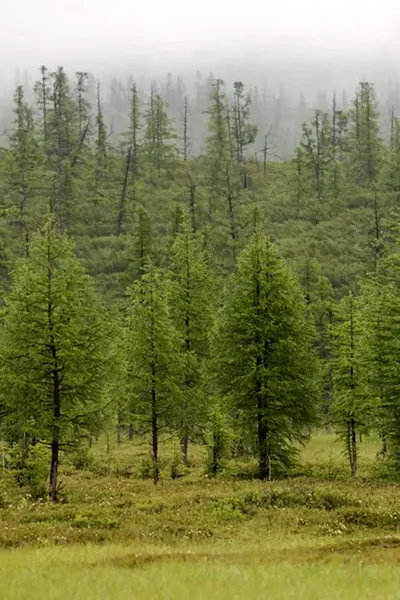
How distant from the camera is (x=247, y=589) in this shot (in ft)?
31.5

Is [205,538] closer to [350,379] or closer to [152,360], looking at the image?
[152,360]

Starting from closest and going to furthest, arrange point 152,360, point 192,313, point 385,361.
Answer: point 385,361
point 152,360
point 192,313

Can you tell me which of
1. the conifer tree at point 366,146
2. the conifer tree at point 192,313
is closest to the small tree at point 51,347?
the conifer tree at point 192,313

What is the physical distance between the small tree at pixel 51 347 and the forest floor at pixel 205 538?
138 inches

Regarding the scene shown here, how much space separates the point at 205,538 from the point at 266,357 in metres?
11.9

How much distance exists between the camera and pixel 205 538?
17688 mm

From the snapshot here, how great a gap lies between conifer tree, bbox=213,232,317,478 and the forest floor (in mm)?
2522

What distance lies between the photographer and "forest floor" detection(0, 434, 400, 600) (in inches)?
394

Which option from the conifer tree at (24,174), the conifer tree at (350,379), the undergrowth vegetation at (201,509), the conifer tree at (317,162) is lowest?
the undergrowth vegetation at (201,509)

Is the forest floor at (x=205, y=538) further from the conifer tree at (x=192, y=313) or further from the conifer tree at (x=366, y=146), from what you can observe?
the conifer tree at (x=366, y=146)

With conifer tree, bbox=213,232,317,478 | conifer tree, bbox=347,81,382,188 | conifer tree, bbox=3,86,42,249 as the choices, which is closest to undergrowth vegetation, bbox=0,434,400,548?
conifer tree, bbox=213,232,317,478

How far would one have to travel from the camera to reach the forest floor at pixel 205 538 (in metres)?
10.0

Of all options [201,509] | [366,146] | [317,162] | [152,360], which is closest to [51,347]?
[152,360]

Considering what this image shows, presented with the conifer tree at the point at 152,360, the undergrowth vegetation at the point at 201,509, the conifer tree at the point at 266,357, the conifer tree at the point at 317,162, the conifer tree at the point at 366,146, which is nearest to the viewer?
the undergrowth vegetation at the point at 201,509
